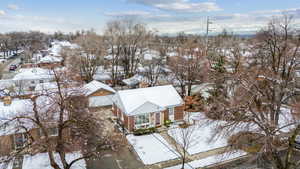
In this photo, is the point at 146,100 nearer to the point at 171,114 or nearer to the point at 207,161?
the point at 171,114

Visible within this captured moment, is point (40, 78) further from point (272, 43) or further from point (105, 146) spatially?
point (272, 43)

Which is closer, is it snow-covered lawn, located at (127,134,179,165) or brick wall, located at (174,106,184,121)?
snow-covered lawn, located at (127,134,179,165)

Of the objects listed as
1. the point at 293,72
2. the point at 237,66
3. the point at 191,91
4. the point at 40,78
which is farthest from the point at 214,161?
the point at 40,78

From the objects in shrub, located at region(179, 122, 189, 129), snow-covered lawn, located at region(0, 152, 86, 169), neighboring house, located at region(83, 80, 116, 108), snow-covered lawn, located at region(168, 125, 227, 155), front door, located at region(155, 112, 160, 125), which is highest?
neighboring house, located at region(83, 80, 116, 108)

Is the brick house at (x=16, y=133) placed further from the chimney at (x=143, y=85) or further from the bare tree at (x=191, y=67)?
the bare tree at (x=191, y=67)

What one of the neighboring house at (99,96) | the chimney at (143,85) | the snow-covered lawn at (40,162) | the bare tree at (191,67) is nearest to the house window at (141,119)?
the snow-covered lawn at (40,162)

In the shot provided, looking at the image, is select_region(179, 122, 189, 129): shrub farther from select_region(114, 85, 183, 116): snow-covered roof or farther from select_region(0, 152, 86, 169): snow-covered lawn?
select_region(0, 152, 86, 169): snow-covered lawn

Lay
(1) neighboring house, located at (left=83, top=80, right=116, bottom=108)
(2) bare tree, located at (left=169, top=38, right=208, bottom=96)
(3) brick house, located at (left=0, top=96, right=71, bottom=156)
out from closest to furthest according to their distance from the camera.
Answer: (3) brick house, located at (left=0, top=96, right=71, bottom=156) → (2) bare tree, located at (left=169, top=38, right=208, bottom=96) → (1) neighboring house, located at (left=83, top=80, right=116, bottom=108)

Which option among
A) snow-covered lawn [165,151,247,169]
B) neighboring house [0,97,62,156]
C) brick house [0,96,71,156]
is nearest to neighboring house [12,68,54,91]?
neighboring house [0,97,62,156]

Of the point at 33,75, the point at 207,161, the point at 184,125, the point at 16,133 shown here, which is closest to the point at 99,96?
the point at 184,125
